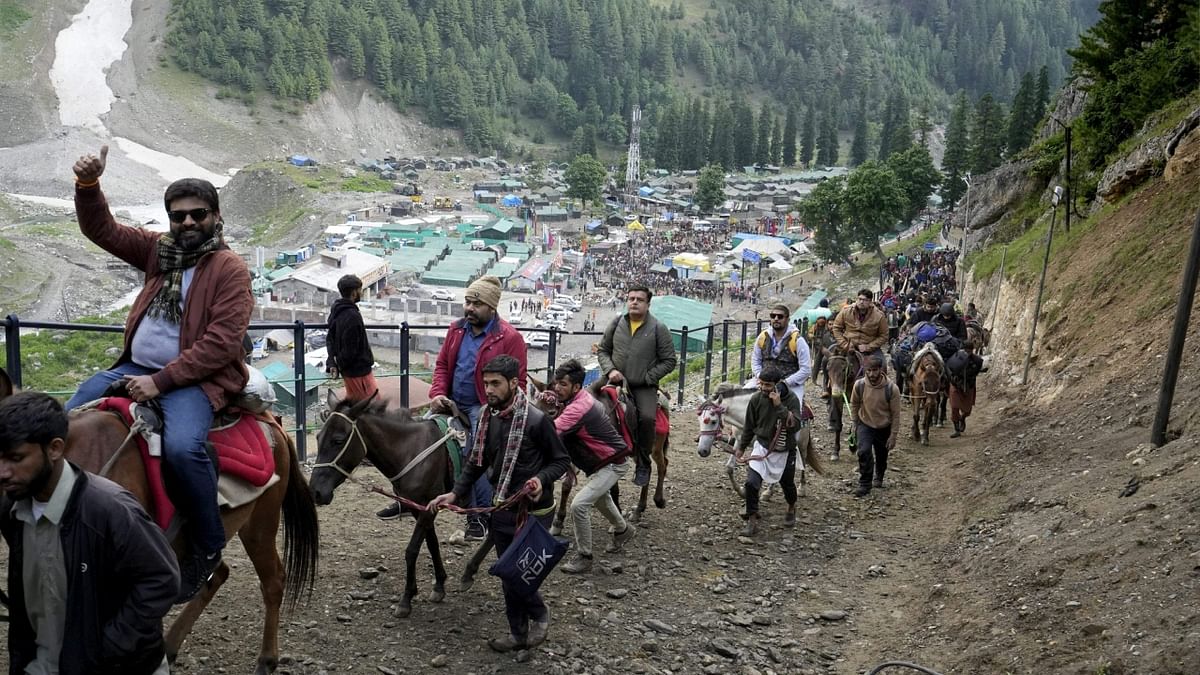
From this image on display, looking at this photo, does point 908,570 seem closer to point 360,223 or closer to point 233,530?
point 233,530

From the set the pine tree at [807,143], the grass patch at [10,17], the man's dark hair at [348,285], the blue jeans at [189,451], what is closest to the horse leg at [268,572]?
the blue jeans at [189,451]

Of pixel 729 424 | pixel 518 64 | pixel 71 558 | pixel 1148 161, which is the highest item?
pixel 518 64

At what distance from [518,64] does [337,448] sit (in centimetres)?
17418

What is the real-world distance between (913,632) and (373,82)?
151 m

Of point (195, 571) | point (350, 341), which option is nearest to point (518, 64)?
point (350, 341)

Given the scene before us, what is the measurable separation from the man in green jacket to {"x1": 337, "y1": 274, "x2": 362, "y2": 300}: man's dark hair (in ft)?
7.71

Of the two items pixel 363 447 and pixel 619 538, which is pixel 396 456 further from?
pixel 619 538

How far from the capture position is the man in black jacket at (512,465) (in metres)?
5.75

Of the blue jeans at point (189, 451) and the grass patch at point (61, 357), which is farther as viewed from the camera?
the grass patch at point (61, 357)

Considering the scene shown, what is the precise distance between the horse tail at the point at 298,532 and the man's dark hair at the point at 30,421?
8.11ft

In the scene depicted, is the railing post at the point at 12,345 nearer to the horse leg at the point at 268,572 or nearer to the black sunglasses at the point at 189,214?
the horse leg at the point at 268,572

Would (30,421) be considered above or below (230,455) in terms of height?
above

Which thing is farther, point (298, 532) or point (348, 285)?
point (348, 285)

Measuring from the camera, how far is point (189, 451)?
14.6 ft
